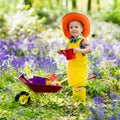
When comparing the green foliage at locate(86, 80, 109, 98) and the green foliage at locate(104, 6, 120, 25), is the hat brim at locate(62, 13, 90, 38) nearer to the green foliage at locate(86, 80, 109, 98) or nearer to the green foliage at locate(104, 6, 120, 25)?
the green foliage at locate(86, 80, 109, 98)

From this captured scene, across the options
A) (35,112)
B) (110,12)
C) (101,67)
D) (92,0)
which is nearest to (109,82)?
(101,67)

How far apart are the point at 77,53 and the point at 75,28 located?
13.2 inches

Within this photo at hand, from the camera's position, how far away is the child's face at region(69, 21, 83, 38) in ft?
20.8

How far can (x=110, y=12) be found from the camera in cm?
2345

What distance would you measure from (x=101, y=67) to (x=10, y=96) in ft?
5.62

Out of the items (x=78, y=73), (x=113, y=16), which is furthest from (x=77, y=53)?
(x=113, y=16)

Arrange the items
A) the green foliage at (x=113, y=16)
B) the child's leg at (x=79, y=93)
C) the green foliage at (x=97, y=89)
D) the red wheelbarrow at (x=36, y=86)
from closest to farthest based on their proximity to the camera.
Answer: the red wheelbarrow at (x=36, y=86) → the child's leg at (x=79, y=93) → the green foliage at (x=97, y=89) → the green foliage at (x=113, y=16)

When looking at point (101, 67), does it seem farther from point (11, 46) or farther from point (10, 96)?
point (11, 46)

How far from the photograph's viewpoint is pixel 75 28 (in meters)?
6.34

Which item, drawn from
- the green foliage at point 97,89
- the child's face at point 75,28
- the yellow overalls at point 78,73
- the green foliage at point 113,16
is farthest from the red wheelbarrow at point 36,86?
the green foliage at point 113,16

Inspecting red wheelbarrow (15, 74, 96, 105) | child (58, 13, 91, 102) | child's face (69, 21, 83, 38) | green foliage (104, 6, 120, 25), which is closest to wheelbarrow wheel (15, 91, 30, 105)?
red wheelbarrow (15, 74, 96, 105)

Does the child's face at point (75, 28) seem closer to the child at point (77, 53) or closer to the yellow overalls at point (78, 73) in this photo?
the child at point (77, 53)

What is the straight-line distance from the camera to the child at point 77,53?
6285mm

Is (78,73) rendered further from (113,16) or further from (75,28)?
(113,16)
